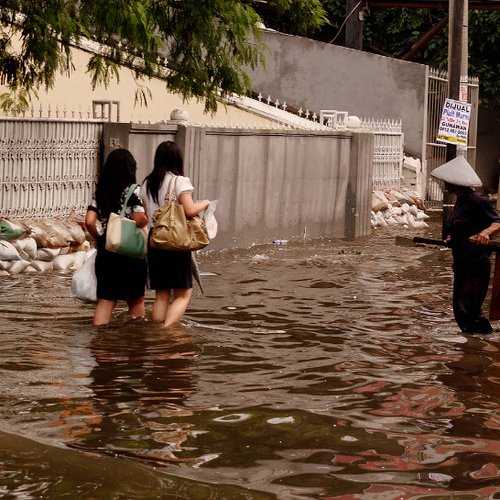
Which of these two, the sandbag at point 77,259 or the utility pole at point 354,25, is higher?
the utility pole at point 354,25

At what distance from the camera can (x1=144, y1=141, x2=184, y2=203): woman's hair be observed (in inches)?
394

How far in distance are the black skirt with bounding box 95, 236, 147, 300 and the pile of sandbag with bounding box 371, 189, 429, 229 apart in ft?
41.9

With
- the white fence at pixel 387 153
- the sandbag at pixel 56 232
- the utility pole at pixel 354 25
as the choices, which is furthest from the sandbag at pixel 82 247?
the utility pole at pixel 354 25

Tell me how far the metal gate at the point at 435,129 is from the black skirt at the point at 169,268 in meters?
17.8

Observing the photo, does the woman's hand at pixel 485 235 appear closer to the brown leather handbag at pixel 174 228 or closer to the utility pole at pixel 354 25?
the brown leather handbag at pixel 174 228

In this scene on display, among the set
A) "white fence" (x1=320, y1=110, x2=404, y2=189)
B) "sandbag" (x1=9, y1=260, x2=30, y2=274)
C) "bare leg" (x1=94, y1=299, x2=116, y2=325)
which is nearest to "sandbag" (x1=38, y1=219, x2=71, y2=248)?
"sandbag" (x1=9, y1=260, x2=30, y2=274)

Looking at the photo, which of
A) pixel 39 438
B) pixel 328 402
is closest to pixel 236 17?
pixel 328 402

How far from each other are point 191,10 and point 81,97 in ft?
23.7

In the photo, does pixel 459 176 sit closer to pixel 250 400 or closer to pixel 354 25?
pixel 250 400

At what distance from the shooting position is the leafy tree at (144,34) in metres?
13.4

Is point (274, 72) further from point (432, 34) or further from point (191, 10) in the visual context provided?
point (191, 10)

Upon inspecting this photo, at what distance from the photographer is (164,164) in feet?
33.0

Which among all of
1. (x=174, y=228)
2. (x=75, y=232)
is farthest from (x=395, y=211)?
(x=174, y=228)

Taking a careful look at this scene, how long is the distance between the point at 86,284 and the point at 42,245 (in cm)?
426
